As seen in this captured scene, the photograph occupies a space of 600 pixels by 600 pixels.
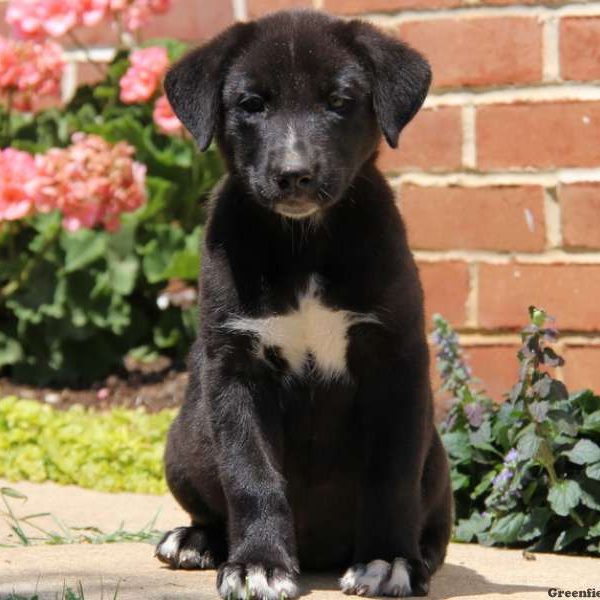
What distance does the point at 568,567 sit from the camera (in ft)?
12.1

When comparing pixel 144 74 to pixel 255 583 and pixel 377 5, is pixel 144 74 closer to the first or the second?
pixel 377 5

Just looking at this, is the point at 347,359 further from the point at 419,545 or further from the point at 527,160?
the point at 527,160

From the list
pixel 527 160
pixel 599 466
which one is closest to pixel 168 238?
pixel 527 160

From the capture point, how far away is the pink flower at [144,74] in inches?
222

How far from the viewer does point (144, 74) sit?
5.65 meters

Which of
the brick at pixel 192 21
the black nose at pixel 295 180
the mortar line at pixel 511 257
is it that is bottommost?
the mortar line at pixel 511 257

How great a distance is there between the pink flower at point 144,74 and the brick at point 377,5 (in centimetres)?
73

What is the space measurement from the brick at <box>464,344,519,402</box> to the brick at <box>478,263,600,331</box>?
0.08m

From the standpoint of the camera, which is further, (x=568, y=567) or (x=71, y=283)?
(x=71, y=283)

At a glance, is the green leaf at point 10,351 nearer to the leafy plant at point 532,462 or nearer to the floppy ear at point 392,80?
the leafy plant at point 532,462

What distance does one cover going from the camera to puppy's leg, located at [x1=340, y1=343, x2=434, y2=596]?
10.5 feet

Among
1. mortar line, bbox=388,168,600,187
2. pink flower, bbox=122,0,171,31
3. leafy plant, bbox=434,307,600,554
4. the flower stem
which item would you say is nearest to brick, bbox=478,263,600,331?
mortar line, bbox=388,168,600,187

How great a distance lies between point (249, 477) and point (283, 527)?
128 millimetres

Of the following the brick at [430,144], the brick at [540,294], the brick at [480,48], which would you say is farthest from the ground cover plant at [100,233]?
the brick at [540,294]
